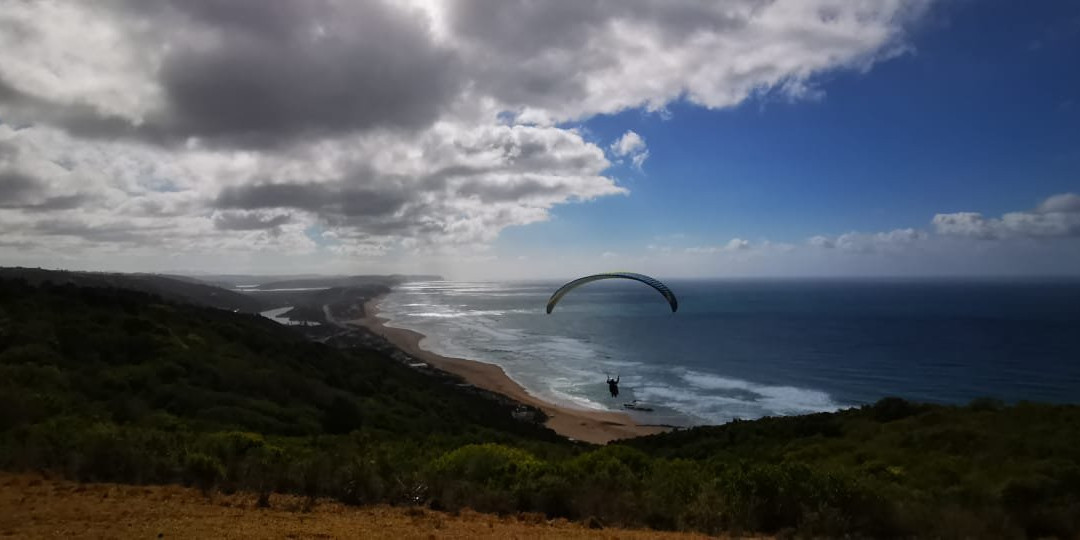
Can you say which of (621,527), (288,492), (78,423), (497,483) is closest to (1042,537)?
(621,527)

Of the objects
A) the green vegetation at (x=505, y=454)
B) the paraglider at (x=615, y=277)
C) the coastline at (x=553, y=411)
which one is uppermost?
the paraglider at (x=615, y=277)

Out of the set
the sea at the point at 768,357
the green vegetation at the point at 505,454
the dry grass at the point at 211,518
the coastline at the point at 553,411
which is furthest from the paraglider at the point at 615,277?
the sea at the point at 768,357

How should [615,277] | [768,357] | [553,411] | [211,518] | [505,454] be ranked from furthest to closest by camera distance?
[768,357] < [553,411] < [615,277] < [505,454] < [211,518]

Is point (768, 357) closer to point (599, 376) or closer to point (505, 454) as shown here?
point (599, 376)

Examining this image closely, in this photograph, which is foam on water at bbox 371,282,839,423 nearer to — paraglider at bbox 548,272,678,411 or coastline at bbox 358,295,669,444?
Result: coastline at bbox 358,295,669,444

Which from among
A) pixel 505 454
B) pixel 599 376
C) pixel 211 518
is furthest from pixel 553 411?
pixel 211 518

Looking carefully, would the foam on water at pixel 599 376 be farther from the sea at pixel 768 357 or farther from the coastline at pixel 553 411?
the coastline at pixel 553 411
